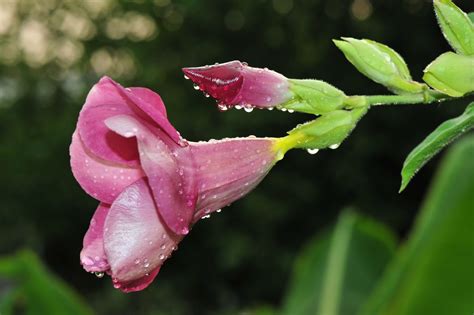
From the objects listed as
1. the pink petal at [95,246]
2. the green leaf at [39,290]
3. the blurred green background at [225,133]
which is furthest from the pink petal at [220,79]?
the blurred green background at [225,133]

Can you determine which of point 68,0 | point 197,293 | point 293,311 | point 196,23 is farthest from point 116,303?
point 293,311

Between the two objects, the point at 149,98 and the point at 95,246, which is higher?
the point at 149,98

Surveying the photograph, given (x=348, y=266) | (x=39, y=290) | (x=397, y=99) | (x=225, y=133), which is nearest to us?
(x=397, y=99)

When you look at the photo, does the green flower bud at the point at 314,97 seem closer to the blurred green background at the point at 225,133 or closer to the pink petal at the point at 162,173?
the pink petal at the point at 162,173

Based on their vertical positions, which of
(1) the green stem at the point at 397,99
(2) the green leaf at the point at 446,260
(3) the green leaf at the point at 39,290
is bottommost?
(3) the green leaf at the point at 39,290

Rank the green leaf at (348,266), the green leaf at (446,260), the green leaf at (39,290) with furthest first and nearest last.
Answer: the green leaf at (348,266), the green leaf at (39,290), the green leaf at (446,260)

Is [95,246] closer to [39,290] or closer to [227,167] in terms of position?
[227,167]

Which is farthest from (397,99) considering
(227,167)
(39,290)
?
(39,290)
